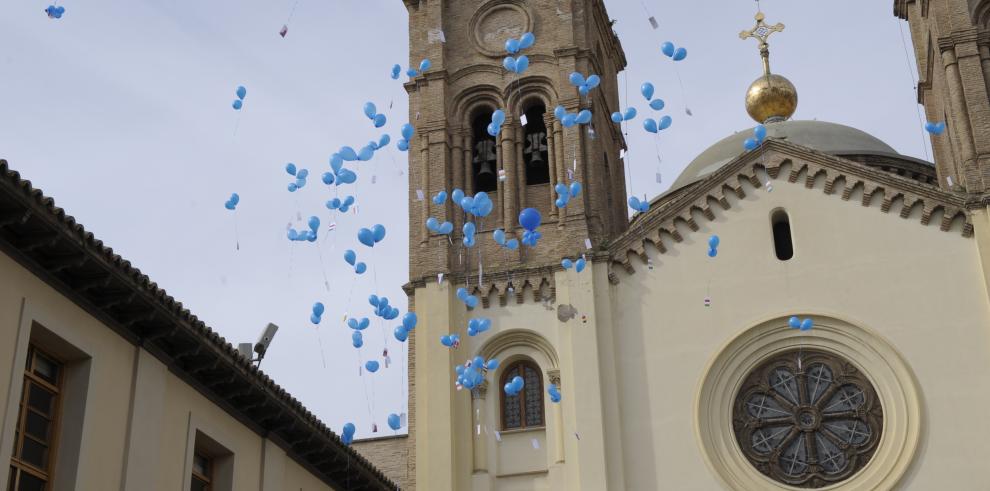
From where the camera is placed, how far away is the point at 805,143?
125ft

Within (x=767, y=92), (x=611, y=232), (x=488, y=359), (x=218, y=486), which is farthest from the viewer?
(x=767, y=92)

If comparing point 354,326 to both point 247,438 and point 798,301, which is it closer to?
point 247,438

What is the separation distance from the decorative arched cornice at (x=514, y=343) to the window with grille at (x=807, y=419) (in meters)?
3.89

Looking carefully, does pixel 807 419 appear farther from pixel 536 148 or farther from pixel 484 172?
pixel 484 172

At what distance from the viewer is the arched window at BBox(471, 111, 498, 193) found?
104 feet

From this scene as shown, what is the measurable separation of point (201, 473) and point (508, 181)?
13.8 m

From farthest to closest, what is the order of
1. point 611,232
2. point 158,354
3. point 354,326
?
point 611,232 → point 354,326 → point 158,354

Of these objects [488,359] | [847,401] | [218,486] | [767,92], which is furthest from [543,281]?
[218,486]

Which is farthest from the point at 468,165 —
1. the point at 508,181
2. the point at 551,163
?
the point at 551,163

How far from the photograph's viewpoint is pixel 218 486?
18266mm

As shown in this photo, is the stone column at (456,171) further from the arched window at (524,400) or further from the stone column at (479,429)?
the stone column at (479,429)

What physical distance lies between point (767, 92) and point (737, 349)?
1006 centimetres

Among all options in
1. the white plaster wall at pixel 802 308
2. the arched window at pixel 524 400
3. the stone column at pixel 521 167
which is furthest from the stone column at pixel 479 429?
the stone column at pixel 521 167

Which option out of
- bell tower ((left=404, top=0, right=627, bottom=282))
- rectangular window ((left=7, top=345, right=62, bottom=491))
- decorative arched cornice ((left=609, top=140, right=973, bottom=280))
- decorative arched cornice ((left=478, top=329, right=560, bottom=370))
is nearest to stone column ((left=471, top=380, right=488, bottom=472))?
decorative arched cornice ((left=478, top=329, right=560, bottom=370))
